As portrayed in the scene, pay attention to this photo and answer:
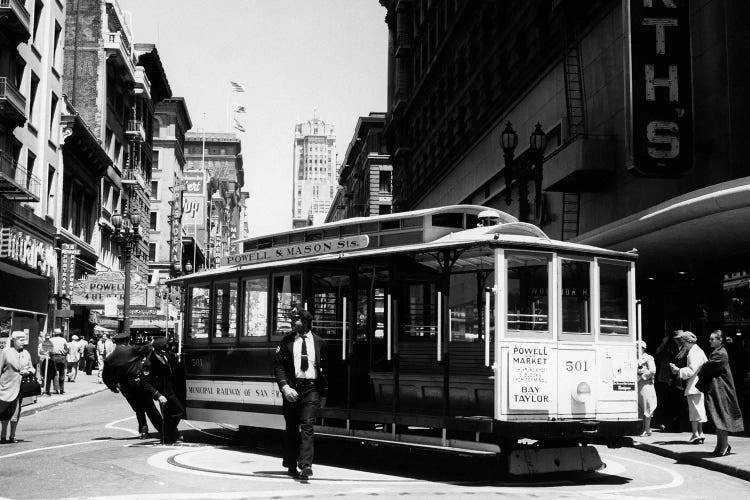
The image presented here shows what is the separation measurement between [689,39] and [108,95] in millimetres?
47837

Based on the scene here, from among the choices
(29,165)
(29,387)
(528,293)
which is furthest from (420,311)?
(29,165)

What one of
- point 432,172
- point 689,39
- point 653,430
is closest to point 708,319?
point 653,430

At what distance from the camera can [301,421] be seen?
11414mm

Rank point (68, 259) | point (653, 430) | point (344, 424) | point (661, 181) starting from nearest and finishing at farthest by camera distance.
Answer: point (344, 424) → point (653, 430) → point (661, 181) → point (68, 259)

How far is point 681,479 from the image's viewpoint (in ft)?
39.2

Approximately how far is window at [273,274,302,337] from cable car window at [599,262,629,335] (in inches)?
168

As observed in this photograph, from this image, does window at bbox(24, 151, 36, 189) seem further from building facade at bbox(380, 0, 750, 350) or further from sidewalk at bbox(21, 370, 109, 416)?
building facade at bbox(380, 0, 750, 350)

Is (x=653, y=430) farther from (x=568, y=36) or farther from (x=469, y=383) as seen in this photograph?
(x=568, y=36)

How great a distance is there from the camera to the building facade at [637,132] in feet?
60.7

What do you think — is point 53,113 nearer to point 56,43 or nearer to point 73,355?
point 56,43

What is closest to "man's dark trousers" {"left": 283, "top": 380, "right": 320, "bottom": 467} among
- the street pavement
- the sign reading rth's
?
the street pavement

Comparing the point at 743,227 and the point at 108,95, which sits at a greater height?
the point at 108,95

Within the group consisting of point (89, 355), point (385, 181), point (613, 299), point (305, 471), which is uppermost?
point (385, 181)

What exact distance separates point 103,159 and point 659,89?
40604 millimetres
